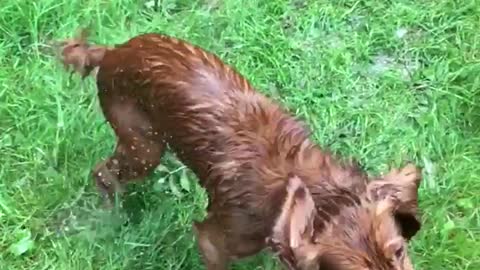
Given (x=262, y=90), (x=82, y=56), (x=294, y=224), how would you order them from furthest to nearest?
(x=262, y=90)
(x=82, y=56)
(x=294, y=224)

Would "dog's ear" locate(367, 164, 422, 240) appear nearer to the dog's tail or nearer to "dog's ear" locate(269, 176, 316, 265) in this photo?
"dog's ear" locate(269, 176, 316, 265)

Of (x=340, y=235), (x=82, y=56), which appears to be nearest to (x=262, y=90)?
(x=82, y=56)

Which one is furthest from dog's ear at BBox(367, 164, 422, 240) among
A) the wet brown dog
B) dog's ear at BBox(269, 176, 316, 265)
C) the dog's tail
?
the dog's tail

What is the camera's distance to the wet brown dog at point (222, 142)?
4.26 meters

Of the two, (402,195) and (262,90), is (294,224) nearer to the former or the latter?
(402,195)

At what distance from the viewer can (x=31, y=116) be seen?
223 inches

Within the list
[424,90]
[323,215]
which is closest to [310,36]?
[424,90]

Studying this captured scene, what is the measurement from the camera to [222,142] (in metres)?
4.55

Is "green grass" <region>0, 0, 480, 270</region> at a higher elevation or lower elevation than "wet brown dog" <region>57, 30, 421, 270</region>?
lower

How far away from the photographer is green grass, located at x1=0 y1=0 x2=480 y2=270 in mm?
5254

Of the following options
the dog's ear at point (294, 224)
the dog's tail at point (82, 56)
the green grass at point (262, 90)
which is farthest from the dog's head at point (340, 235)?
the dog's tail at point (82, 56)

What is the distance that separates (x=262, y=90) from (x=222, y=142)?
4.48 feet

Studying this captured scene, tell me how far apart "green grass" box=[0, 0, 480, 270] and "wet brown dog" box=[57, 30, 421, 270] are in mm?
501

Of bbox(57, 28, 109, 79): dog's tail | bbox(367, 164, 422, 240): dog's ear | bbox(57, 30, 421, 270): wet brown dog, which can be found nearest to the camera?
bbox(367, 164, 422, 240): dog's ear
